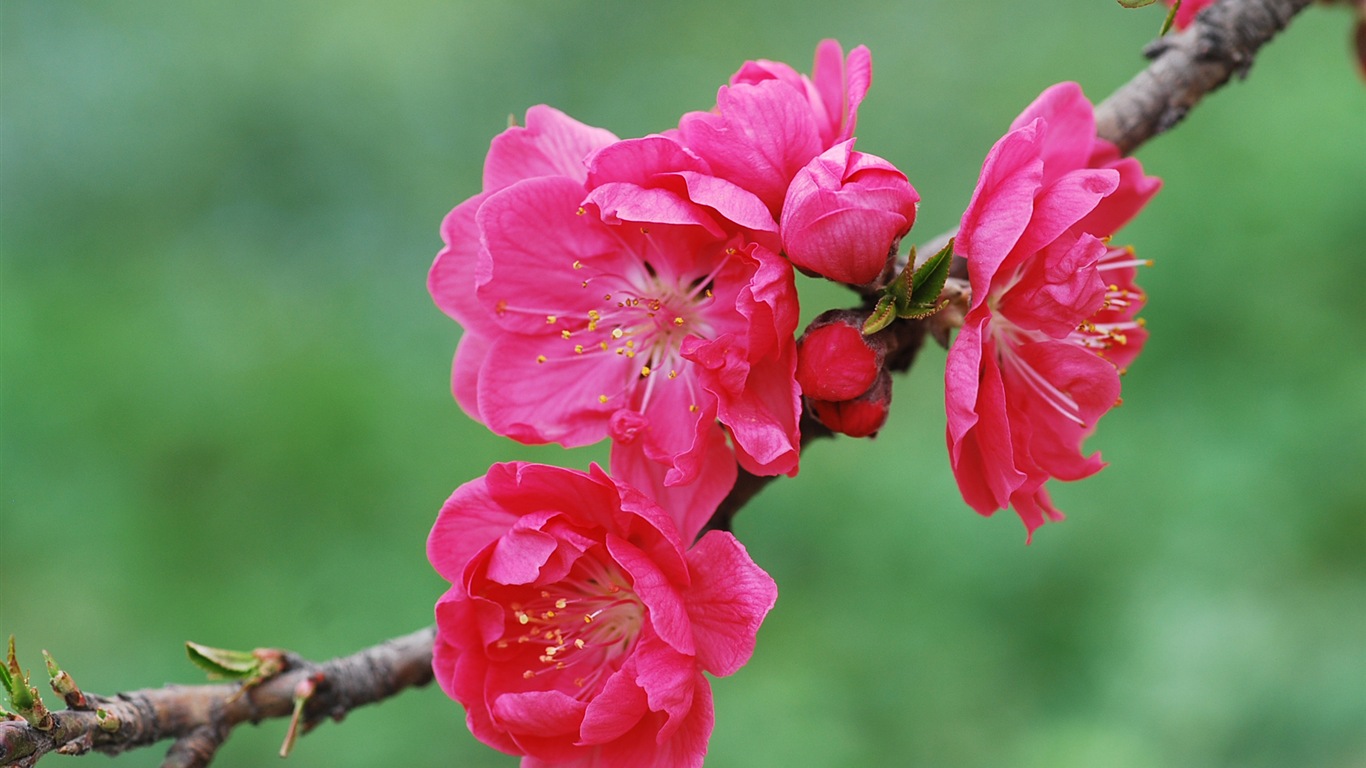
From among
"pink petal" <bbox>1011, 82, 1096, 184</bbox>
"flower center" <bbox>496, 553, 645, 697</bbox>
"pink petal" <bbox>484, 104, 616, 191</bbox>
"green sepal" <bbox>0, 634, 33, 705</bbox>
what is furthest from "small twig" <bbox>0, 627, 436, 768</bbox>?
"pink petal" <bbox>1011, 82, 1096, 184</bbox>

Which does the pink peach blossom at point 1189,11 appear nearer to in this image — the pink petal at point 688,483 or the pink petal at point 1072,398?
the pink petal at point 1072,398

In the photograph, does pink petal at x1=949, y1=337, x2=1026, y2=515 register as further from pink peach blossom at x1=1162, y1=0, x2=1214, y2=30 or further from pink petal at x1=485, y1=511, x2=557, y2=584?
pink peach blossom at x1=1162, y1=0, x2=1214, y2=30

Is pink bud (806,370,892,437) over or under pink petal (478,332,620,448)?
under

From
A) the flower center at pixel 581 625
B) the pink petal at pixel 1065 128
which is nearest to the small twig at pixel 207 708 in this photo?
the flower center at pixel 581 625

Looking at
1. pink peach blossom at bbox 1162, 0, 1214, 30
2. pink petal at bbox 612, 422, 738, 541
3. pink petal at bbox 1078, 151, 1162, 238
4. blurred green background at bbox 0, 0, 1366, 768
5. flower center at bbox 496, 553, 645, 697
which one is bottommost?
blurred green background at bbox 0, 0, 1366, 768

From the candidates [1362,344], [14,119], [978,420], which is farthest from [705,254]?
[14,119]

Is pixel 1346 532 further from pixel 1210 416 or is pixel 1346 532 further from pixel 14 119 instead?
pixel 14 119

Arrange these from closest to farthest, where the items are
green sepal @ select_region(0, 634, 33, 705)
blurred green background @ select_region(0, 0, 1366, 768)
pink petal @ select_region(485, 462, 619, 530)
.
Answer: green sepal @ select_region(0, 634, 33, 705)
pink petal @ select_region(485, 462, 619, 530)
blurred green background @ select_region(0, 0, 1366, 768)

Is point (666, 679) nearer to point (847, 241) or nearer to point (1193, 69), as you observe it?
point (847, 241)
